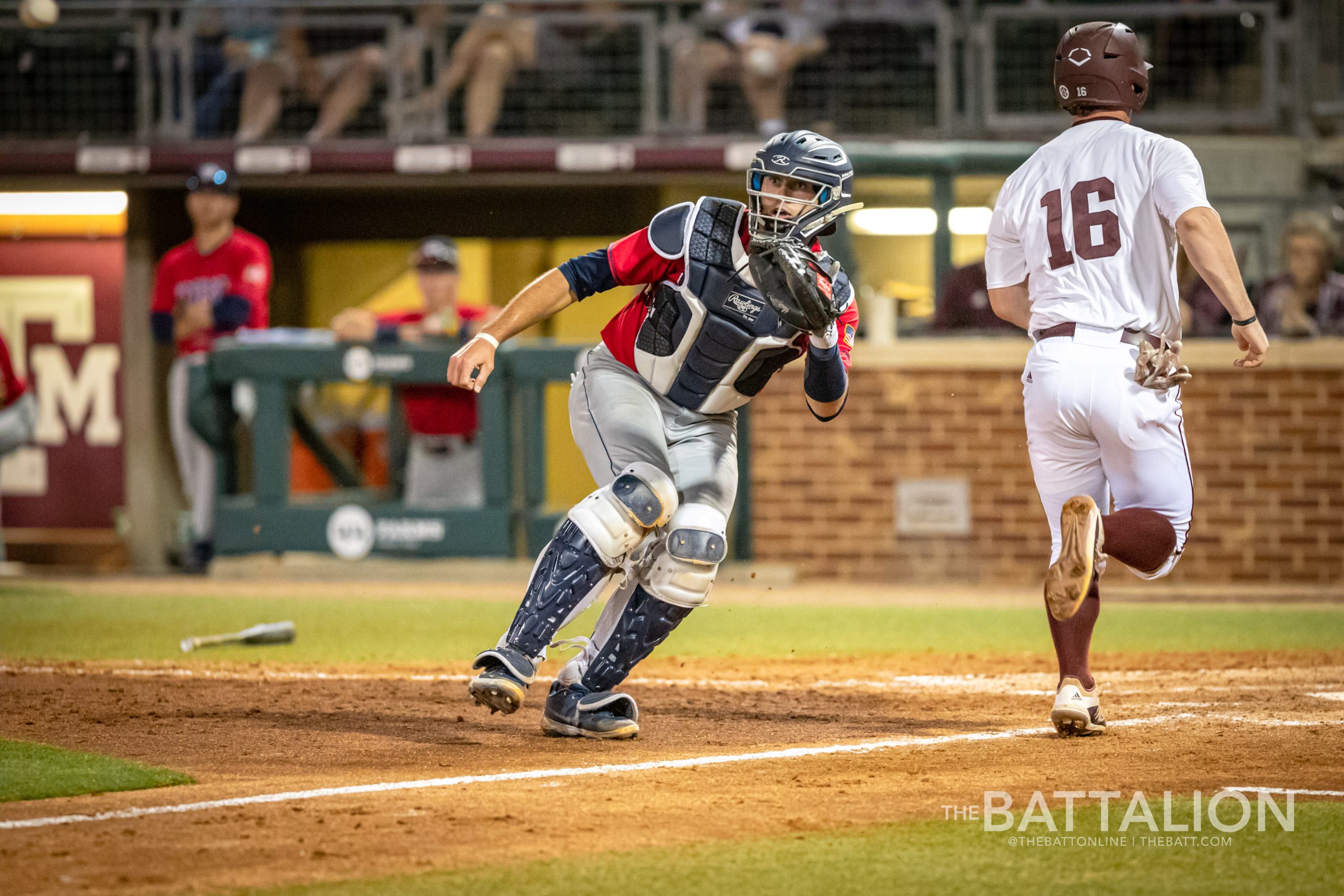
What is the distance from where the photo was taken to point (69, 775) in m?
4.41

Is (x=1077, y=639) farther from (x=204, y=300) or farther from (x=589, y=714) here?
(x=204, y=300)

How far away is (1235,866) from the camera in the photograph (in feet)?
11.1

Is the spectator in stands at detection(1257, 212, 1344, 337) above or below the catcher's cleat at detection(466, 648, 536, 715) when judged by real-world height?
above

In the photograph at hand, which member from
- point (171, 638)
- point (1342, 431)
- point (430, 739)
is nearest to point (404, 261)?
point (171, 638)

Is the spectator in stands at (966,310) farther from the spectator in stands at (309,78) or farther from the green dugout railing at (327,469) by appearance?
the spectator in stands at (309,78)

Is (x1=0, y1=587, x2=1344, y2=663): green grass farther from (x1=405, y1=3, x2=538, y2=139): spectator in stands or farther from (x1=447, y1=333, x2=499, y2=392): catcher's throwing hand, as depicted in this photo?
(x1=405, y1=3, x2=538, y2=139): spectator in stands

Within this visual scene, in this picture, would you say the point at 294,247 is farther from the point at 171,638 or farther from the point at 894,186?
the point at 171,638

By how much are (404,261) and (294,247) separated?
3.18 ft

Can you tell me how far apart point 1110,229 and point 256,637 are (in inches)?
181

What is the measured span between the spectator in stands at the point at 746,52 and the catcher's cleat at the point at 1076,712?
820 centimetres

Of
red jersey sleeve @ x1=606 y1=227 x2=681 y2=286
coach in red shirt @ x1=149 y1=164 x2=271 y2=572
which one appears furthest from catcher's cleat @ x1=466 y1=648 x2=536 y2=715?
coach in red shirt @ x1=149 y1=164 x2=271 y2=572

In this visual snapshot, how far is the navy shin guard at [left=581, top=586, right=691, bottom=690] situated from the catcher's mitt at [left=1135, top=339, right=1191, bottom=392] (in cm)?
152

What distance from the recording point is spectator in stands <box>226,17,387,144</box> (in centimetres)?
1292

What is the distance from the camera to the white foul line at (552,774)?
12.8 feet
